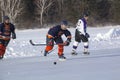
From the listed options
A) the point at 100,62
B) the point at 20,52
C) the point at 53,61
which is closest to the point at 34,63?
the point at 53,61

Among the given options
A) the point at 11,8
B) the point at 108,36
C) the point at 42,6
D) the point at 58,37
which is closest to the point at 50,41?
the point at 58,37

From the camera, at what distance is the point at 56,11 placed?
40.3 m

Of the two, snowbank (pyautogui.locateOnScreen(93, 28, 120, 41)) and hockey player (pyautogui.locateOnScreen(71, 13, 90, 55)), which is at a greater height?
hockey player (pyautogui.locateOnScreen(71, 13, 90, 55))

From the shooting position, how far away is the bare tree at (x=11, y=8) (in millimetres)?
36531

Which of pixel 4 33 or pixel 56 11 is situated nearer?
pixel 4 33

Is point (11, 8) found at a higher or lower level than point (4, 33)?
lower

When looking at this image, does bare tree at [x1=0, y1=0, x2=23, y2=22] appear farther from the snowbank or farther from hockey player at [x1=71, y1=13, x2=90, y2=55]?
hockey player at [x1=71, y1=13, x2=90, y2=55]

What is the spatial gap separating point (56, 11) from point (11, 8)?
5.11 metres

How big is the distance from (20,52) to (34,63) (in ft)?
11.1

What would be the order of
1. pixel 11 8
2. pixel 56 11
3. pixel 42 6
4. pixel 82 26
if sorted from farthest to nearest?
pixel 56 11
pixel 42 6
pixel 11 8
pixel 82 26

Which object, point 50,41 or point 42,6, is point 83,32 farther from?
point 42,6

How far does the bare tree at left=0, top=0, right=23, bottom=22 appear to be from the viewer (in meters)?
36.5

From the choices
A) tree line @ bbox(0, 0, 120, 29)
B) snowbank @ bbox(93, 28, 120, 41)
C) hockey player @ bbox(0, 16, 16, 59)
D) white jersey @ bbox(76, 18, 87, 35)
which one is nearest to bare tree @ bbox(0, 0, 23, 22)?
tree line @ bbox(0, 0, 120, 29)

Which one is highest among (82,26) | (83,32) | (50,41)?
(82,26)
